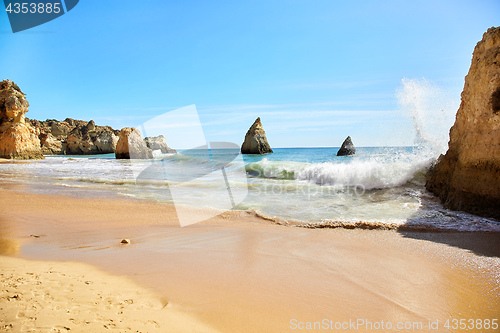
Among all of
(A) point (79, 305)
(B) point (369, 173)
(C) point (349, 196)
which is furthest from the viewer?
(B) point (369, 173)

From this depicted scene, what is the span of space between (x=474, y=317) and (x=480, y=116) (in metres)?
4.63

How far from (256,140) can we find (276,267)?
32059 millimetres

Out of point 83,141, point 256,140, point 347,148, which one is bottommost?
point 347,148

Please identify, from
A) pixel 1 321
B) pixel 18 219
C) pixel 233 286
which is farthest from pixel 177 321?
pixel 18 219

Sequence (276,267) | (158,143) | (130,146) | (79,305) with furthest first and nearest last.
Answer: (158,143) < (130,146) < (276,267) < (79,305)

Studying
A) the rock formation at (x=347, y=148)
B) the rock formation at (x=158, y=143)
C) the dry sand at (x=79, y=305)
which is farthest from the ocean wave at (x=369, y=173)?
the rock formation at (x=158, y=143)

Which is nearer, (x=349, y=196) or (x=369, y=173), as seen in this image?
(x=349, y=196)

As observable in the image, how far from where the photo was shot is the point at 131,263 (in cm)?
290

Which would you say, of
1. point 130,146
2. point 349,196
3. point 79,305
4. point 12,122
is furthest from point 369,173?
point 12,122

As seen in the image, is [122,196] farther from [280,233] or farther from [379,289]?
[379,289]

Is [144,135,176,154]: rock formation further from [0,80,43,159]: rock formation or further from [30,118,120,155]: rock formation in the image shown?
[0,80,43,159]: rock formation

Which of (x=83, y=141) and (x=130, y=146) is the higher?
(x=83, y=141)

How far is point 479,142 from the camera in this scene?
16.9ft

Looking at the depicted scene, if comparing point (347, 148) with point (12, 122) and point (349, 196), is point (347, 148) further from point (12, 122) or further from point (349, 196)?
point (12, 122)
